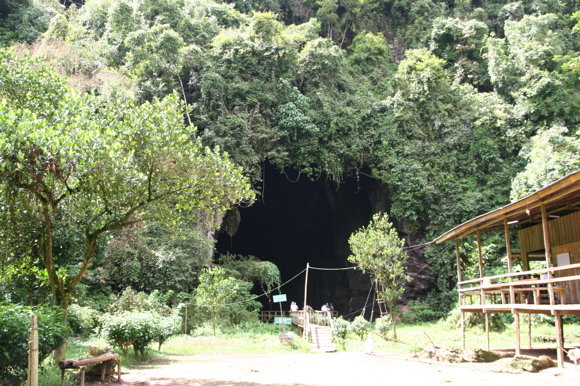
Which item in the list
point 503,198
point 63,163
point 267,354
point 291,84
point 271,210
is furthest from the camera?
point 271,210

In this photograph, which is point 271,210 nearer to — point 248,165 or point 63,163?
point 248,165

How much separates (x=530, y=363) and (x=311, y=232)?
27.0m

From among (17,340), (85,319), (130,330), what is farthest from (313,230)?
(17,340)

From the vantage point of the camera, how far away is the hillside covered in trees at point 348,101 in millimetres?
22750

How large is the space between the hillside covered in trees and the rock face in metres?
12.7

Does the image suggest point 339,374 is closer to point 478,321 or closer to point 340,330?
point 340,330

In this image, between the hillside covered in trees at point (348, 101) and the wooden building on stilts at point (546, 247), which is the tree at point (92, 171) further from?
the hillside covered in trees at point (348, 101)

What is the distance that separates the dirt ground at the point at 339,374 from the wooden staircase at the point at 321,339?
Answer: 507 centimetres

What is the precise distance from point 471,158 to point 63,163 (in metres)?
22.4

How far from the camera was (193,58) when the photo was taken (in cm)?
2469

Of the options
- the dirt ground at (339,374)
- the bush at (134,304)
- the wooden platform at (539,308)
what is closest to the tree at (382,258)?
the wooden platform at (539,308)

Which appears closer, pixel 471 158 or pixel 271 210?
pixel 471 158

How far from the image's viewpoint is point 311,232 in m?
35.9

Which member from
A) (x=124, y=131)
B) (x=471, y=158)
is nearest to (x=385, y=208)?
(x=471, y=158)
